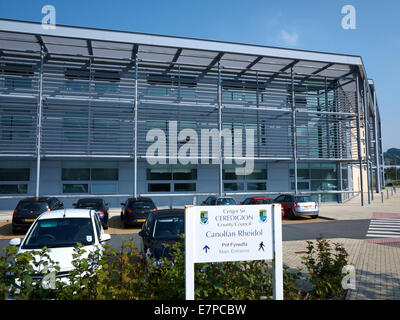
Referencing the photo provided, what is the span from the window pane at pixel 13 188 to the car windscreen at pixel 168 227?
14435 mm

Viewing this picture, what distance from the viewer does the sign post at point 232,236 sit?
3574 mm

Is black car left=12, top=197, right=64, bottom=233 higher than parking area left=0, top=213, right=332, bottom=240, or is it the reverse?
black car left=12, top=197, right=64, bottom=233

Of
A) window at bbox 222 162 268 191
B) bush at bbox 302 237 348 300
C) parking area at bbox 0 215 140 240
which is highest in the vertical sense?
window at bbox 222 162 268 191

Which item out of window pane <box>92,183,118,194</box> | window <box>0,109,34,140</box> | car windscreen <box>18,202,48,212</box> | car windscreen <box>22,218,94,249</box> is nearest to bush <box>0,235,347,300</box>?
car windscreen <box>22,218,94,249</box>

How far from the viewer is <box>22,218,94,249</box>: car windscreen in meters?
5.64

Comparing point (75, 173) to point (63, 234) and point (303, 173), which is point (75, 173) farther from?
point (303, 173)

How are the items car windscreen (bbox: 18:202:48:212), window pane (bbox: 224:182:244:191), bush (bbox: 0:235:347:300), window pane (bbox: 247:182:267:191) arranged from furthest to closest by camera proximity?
1. window pane (bbox: 247:182:267:191)
2. window pane (bbox: 224:182:244:191)
3. car windscreen (bbox: 18:202:48:212)
4. bush (bbox: 0:235:347:300)

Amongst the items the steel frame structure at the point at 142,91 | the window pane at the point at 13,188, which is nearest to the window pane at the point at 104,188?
the steel frame structure at the point at 142,91

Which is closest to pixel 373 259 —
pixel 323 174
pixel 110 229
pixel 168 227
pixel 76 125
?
pixel 168 227

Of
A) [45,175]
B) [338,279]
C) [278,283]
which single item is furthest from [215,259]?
[45,175]

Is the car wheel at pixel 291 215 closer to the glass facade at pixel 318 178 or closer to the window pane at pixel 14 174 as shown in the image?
the glass facade at pixel 318 178

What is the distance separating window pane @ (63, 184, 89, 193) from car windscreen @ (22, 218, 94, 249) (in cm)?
1332

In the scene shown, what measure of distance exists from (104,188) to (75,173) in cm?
202

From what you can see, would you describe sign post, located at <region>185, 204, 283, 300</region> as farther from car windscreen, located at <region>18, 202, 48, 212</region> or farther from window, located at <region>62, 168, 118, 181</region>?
window, located at <region>62, 168, 118, 181</region>
